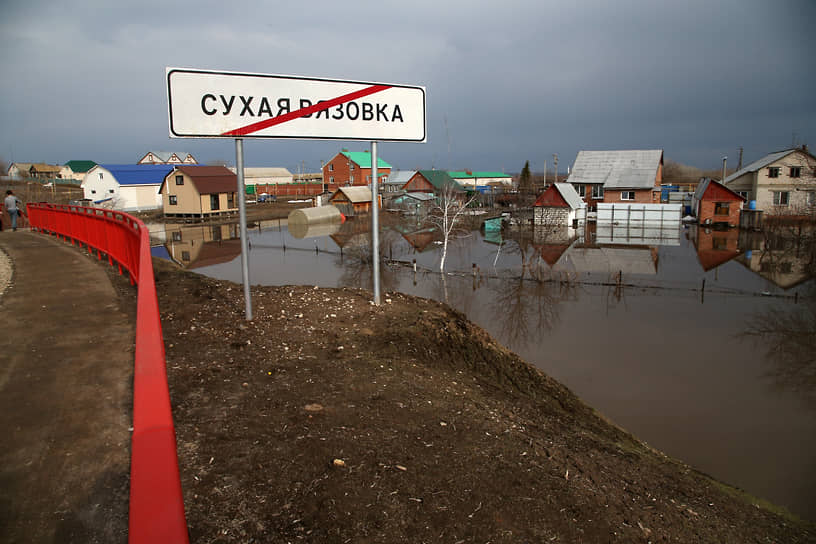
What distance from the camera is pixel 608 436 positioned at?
699 cm

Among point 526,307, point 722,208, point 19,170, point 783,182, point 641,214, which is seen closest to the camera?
point 526,307

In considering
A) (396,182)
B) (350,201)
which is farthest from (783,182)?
(396,182)

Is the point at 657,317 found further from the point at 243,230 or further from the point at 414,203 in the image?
the point at 414,203

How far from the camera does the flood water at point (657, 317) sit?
9852mm

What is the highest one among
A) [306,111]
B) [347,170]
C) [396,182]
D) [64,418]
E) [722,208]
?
[347,170]

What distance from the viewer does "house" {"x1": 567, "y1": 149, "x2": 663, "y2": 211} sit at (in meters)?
47.9

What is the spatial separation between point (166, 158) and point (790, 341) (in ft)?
280

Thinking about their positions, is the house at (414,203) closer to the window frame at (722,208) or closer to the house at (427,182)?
the house at (427,182)

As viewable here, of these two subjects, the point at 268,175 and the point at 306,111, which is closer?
the point at 306,111

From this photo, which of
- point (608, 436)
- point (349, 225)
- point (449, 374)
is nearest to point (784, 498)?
point (608, 436)

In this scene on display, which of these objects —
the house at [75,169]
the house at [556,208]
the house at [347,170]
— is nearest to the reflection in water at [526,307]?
the house at [556,208]

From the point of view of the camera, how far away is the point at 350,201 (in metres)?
53.0

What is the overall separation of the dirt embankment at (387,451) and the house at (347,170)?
72.0 m

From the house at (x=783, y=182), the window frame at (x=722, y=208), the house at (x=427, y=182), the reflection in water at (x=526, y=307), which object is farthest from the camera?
the house at (x=427, y=182)
